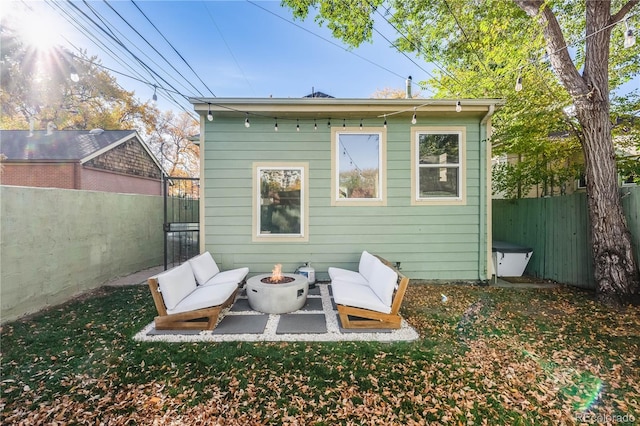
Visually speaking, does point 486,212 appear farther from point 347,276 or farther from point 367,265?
point 347,276

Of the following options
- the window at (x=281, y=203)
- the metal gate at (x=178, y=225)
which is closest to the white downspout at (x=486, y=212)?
the window at (x=281, y=203)

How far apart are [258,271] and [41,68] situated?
6.78m

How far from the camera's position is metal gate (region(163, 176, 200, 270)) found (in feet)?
18.1

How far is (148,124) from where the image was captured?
1911cm

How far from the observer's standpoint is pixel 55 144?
11.1 meters

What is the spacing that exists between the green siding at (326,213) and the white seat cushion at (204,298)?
1446 mm

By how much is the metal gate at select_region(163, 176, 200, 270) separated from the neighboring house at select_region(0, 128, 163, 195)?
5.55 metres

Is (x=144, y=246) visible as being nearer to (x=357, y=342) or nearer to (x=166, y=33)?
(x=166, y=33)

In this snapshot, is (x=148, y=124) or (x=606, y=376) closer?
(x=606, y=376)

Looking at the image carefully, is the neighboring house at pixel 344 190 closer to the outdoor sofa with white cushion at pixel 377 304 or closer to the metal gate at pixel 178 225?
the metal gate at pixel 178 225

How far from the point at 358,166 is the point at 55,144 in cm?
1380

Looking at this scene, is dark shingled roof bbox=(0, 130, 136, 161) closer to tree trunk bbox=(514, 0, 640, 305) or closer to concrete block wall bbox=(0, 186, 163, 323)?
concrete block wall bbox=(0, 186, 163, 323)

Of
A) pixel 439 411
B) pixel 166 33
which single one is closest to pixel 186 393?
pixel 439 411

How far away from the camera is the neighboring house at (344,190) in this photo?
5160 mm
